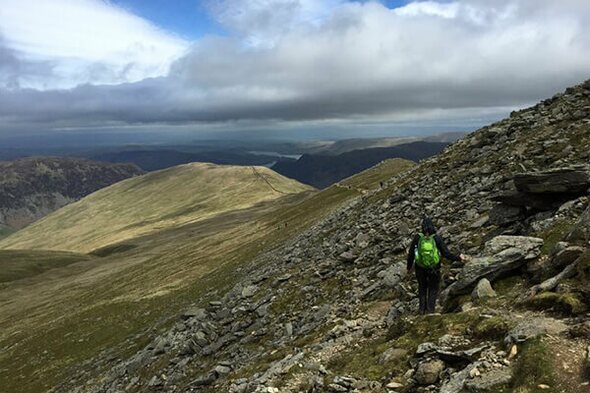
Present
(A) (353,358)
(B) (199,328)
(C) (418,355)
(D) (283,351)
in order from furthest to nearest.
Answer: (B) (199,328) < (D) (283,351) < (A) (353,358) < (C) (418,355)

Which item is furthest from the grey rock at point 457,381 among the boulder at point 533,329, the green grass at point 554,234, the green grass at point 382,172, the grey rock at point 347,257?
the green grass at point 382,172

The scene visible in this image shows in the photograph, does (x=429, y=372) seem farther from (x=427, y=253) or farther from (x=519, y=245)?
(x=519, y=245)

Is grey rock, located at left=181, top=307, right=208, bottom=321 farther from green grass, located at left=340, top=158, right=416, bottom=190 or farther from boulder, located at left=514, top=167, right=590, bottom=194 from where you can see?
green grass, located at left=340, top=158, right=416, bottom=190

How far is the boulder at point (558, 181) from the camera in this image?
73.3 ft

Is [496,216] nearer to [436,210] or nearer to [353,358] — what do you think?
[436,210]

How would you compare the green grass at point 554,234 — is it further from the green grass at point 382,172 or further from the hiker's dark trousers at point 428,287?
the green grass at point 382,172

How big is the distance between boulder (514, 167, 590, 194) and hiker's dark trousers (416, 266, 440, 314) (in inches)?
301

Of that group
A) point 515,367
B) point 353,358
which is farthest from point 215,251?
point 515,367

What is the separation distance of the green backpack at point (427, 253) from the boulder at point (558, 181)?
698cm

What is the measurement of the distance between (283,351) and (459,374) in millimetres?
12840

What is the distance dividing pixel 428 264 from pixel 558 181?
27.3 feet

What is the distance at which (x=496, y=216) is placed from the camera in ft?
83.5

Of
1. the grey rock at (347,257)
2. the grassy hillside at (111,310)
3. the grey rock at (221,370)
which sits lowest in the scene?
the grassy hillside at (111,310)

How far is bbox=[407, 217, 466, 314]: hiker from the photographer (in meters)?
20.0
